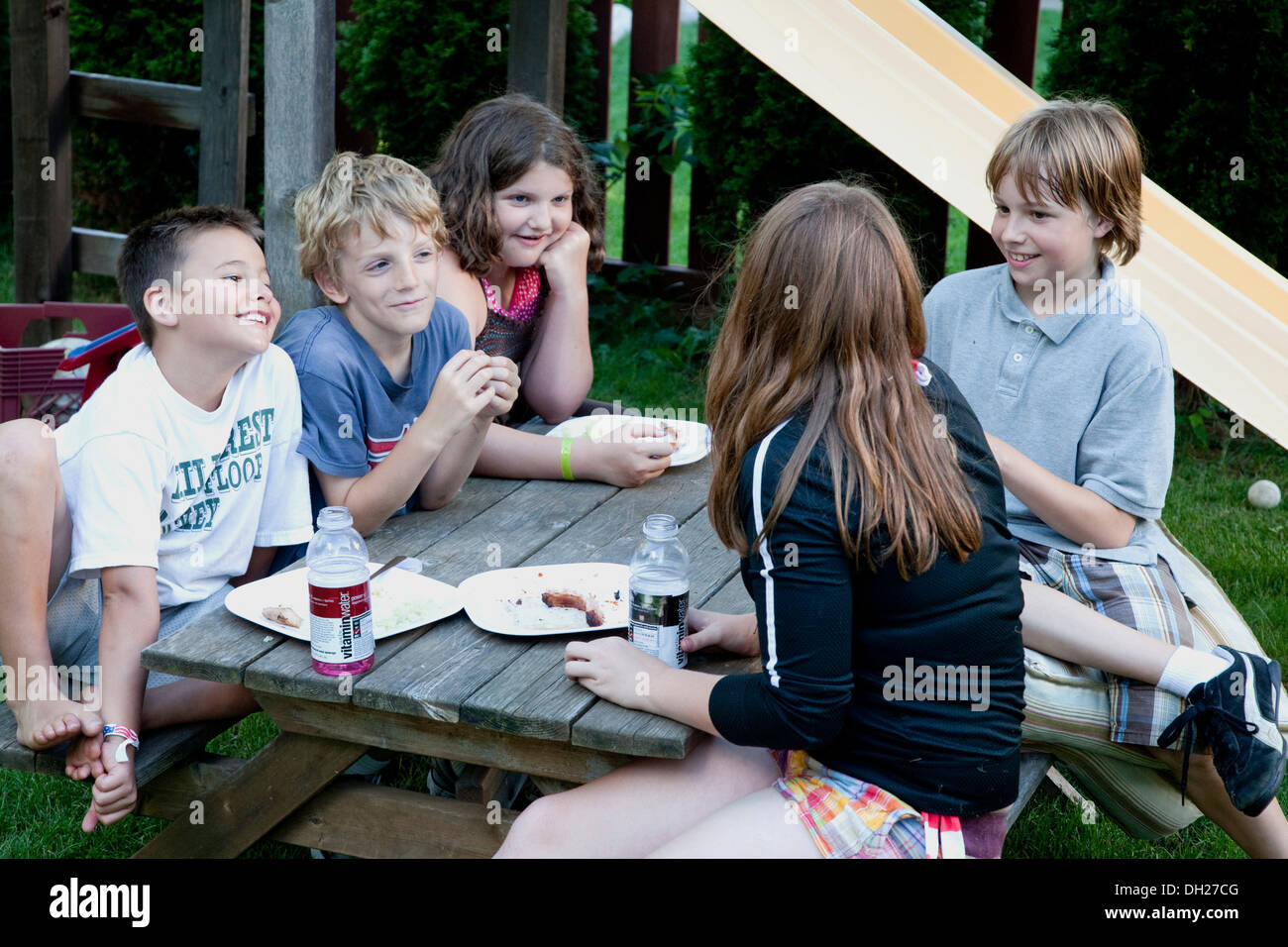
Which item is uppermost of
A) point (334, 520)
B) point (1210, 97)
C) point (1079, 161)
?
point (1210, 97)

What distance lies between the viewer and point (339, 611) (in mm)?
2025

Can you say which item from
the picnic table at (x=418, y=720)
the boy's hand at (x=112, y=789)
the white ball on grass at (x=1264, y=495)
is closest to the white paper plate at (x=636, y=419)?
the picnic table at (x=418, y=720)

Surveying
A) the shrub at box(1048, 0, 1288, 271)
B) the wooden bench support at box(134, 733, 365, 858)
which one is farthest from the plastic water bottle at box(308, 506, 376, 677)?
the shrub at box(1048, 0, 1288, 271)

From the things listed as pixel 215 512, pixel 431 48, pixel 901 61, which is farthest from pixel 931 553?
pixel 431 48

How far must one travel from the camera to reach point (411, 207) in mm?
2801

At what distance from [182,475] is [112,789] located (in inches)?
23.7

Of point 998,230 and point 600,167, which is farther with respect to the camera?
point 600,167

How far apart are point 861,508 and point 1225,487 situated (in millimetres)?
3672

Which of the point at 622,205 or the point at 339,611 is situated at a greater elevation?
the point at 622,205

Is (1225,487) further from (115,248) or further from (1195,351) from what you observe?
(115,248)

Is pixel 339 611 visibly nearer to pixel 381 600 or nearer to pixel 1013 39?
pixel 381 600

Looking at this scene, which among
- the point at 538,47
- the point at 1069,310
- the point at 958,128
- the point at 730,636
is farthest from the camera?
the point at 538,47

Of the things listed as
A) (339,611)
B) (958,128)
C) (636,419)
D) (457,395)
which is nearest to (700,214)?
(958,128)

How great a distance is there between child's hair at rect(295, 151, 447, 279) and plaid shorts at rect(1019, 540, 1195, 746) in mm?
1467
